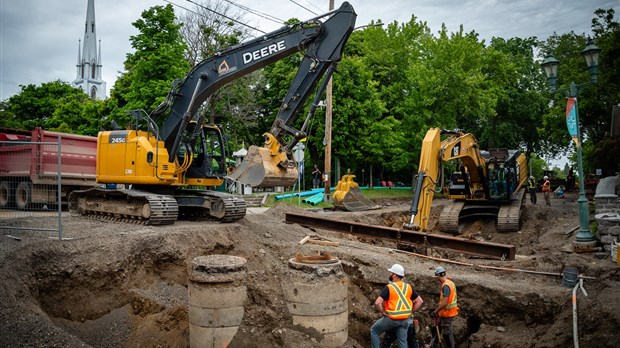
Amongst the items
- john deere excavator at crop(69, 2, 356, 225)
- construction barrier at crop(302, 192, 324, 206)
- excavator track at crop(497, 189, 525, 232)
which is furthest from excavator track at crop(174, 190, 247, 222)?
construction barrier at crop(302, 192, 324, 206)

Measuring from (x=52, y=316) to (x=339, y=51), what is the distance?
7.97 meters

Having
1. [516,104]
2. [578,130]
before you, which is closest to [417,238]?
[578,130]

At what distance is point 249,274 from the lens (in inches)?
388

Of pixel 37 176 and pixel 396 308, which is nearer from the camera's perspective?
pixel 396 308

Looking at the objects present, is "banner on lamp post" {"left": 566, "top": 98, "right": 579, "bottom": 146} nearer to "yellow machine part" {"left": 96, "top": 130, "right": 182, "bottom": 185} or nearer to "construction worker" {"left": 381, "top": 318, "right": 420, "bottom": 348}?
"construction worker" {"left": 381, "top": 318, "right": 420, "bottom": 348}

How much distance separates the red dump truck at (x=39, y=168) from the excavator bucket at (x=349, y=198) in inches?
403

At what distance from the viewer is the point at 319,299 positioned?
24.6 ft

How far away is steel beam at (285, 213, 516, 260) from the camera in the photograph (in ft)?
37.6

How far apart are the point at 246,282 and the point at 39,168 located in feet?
31.1

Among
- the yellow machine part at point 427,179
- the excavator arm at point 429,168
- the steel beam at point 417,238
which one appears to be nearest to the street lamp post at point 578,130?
the steel beam at point 417,238

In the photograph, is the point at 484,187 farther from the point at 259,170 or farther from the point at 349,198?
the point at 259,170

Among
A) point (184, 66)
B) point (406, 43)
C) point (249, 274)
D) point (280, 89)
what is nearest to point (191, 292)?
point (249, 274)

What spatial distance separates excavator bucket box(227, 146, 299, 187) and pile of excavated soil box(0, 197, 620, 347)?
148 centimetres

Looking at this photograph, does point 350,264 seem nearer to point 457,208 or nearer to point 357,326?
point 357,326
